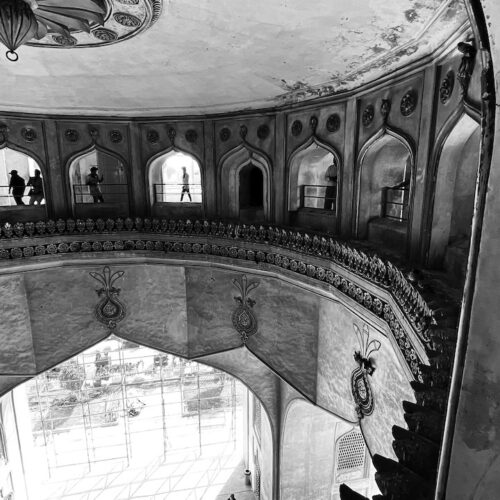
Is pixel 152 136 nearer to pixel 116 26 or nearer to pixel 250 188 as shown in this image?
pixel 250 188

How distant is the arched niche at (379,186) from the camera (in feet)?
15.1

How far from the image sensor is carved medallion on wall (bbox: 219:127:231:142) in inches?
244

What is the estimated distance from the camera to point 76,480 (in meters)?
11.5

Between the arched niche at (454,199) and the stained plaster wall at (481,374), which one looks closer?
the stained plaster wall at (481,374)

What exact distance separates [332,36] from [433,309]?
2250 millimetres

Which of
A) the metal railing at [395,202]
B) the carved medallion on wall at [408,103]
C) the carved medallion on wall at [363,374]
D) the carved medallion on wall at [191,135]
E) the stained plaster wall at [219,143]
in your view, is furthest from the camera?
the carved medallion on wall at [191,135]

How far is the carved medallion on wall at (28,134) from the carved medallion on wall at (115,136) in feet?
3.58

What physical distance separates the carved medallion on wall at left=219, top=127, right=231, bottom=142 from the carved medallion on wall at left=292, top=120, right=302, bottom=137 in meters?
1.09

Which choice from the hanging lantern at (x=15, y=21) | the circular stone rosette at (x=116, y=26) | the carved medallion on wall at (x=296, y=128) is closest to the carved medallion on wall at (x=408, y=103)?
the carved medallion on wall at (x=296, y=128)

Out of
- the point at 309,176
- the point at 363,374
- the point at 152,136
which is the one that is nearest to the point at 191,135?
the point at 152,136

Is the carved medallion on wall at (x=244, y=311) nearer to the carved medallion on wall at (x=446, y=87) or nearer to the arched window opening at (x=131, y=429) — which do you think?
the carved medallion on wall at (x=446, y=87)

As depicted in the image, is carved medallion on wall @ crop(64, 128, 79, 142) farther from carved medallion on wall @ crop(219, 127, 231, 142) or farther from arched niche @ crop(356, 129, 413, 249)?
arched niche @ crop(356, 129, 413, 249)

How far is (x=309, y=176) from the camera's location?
6020 millimetres

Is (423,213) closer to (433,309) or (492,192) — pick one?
(433,309)
